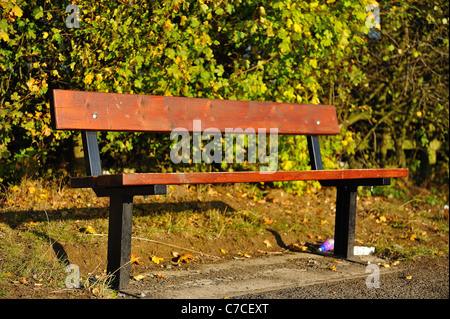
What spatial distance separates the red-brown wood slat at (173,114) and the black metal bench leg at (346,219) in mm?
555

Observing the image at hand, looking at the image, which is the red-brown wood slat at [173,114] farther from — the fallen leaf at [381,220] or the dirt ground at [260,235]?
the fallen leaf at [381,220]

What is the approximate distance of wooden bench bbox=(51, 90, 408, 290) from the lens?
324 centimetres

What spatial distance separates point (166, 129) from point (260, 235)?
1.39 metres

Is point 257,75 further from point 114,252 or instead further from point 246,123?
point 114,252

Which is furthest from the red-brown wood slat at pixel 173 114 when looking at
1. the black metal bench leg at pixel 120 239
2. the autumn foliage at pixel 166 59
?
the autumn foliage at pixel 166 59

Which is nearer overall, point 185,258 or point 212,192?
point 185,258

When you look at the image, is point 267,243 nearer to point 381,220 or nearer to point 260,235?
point 260,235

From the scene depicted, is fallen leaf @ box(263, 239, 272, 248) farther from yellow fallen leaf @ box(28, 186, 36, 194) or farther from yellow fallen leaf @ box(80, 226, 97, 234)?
yellow fallen leaf @ box(28, 186, 36, 194)

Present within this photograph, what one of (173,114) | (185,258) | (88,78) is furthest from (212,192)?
(173,114)

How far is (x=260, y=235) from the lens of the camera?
4.76 metres

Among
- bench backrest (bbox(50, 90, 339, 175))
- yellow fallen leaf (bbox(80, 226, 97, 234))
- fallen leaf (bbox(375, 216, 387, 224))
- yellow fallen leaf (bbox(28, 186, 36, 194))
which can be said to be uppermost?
bench backrest (bbox(50, 90, 339, 175))

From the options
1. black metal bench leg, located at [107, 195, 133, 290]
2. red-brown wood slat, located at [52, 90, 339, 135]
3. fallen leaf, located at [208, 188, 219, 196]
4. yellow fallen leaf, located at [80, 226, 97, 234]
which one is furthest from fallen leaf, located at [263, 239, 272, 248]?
black metal bench leg, located at [107, 195, 133, 290]

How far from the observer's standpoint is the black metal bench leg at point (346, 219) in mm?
4316
